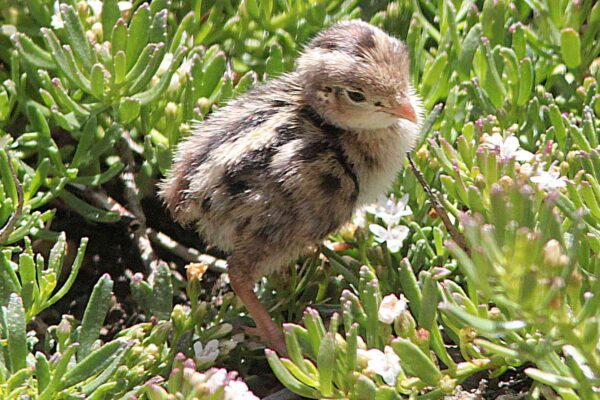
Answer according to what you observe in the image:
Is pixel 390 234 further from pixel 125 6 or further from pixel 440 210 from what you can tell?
pixel 125 6

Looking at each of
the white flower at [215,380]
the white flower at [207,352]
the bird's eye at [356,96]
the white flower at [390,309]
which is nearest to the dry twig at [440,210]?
the bird's eye at [356,96]

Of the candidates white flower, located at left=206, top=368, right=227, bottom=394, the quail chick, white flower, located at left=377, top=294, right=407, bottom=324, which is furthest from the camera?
the quail chick

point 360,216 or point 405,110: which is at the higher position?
point 405,110

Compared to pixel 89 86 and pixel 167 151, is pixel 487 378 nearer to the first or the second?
pixel 167 151

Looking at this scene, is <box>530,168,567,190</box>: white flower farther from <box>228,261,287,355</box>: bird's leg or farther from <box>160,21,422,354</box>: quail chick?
<box>228,261,287,355</box>: bird's leg

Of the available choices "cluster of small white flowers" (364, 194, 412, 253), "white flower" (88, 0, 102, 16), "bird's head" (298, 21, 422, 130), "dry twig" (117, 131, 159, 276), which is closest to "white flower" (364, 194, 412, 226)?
"cluster of small white flowers" (364, 194, 412, 253)

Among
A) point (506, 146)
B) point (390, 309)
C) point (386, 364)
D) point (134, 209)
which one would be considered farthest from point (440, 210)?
point (134, 209)

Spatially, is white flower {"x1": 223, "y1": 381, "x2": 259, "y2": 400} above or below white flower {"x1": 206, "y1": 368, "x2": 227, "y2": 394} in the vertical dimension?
below
